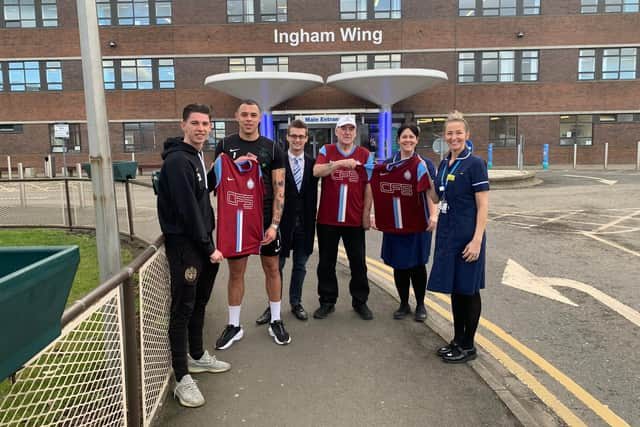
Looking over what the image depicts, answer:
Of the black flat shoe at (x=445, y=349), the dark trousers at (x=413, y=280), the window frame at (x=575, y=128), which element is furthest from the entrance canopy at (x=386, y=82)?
the black flat shoe at (x=445, y=349)

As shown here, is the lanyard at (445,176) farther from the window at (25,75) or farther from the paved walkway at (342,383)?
the window at (25,75)

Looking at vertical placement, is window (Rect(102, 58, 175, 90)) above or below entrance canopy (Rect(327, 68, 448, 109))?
above

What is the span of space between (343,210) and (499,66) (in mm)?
28792

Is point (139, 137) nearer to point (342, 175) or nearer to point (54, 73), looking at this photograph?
point (54, 73)

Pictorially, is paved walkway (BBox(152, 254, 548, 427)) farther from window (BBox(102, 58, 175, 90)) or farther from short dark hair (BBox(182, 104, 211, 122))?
window (BBox(102, 58, 175, 90))

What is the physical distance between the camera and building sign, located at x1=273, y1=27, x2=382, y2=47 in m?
29.7

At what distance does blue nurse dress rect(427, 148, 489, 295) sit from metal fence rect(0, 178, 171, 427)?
2037 millimetres

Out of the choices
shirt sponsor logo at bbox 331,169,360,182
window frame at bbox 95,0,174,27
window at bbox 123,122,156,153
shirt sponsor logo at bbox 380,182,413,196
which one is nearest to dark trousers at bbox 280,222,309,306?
shirt sponsor logo at bbox 331,169,360,182

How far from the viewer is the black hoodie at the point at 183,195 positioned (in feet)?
9.98

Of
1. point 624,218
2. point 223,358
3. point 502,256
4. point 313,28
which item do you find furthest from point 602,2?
point 223,358

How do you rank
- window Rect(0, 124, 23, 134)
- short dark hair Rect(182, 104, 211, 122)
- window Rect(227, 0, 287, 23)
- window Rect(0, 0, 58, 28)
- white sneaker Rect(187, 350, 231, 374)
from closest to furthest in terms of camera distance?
short dark hair Rect(182, 104, 211, 122), white sneaker Rect(187, 350, 231, 374), window Rect(227, 0, 287, 23), window Rect(0, 0, 58, 28), window Rect(0, 124, 23, 134)

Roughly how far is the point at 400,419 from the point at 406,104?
2883 centimetres

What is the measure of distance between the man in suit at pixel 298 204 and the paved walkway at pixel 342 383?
581mm

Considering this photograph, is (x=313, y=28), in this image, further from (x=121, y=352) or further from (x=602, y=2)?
(x=121, y=352)
